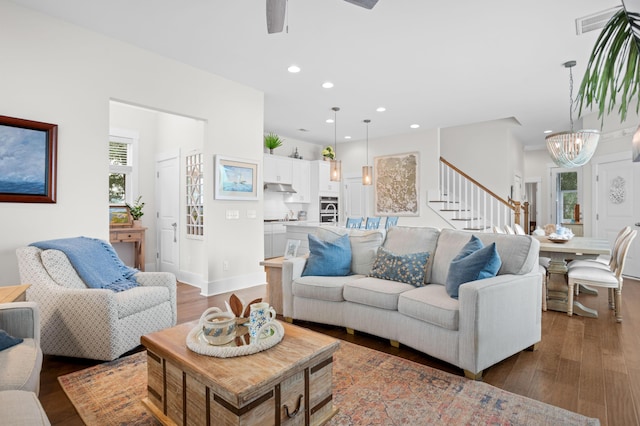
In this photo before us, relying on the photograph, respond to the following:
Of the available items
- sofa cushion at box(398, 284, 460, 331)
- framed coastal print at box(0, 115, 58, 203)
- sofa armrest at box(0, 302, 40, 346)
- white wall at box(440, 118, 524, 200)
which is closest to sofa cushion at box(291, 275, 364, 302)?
sofa cushion at box(398, 284, 460, 331)

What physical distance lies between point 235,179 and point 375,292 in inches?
109

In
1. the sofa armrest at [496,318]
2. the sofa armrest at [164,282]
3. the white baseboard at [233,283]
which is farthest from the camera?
the white baseboard at [233,283]

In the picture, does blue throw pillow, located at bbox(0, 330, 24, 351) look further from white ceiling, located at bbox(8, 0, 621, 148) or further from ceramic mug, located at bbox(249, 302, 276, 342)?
white ceiling, located at bbox(8, 0, 621, 148)

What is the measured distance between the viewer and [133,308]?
2580mm

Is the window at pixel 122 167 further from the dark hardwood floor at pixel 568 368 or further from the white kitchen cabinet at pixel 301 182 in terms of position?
the white kitchen cabinet at pixel 301 182

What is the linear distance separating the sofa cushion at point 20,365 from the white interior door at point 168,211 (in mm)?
3791

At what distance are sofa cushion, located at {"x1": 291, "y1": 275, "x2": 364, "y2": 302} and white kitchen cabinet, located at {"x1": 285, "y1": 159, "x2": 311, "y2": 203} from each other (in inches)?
180

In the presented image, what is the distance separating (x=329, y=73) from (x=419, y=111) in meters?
2.37

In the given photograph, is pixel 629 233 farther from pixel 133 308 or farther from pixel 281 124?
pixel 281 124

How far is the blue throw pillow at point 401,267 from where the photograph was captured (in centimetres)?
292

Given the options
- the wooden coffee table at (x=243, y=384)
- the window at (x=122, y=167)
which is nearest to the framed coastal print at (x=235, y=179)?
the window at (x=122, y=167)

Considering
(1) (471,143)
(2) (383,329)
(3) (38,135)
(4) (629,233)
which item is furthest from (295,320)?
(1) (471,143)

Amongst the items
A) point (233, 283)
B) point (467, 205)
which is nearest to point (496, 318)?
point (233, 283)

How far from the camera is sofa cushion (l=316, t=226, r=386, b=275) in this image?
3416mm
